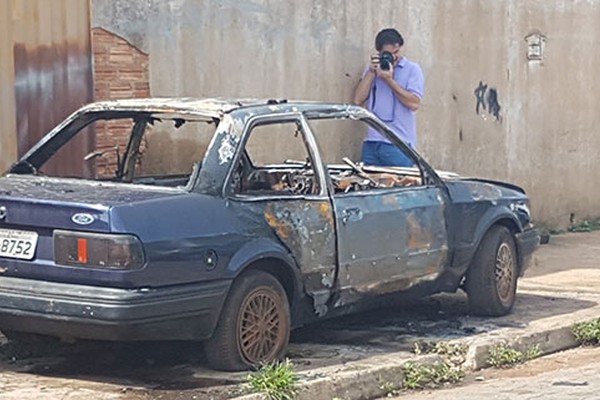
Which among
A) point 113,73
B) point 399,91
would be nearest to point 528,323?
point 399,91

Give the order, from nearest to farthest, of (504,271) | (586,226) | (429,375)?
(429,375), (504,271), (586,226)

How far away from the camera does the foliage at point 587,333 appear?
954 centimetres

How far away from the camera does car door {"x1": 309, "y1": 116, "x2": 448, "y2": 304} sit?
837 cm

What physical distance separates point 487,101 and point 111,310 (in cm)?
803

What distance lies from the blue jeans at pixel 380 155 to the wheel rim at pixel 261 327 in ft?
12.4

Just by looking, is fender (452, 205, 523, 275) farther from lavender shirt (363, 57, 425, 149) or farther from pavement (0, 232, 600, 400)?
→ lavender shirt (363, 57, 425, 149)

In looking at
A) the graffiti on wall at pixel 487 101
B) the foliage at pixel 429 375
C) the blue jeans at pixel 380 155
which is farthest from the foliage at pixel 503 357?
the graffiti on wall at pixel 487 101

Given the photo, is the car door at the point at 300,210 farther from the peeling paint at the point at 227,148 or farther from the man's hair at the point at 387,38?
the man's hair at the point at 387,38

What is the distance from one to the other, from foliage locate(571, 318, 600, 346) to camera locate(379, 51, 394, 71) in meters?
3.58

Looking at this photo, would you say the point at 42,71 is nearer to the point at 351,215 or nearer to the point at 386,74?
the point at 351,215

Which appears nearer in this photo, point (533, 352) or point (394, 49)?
point (533, 352)

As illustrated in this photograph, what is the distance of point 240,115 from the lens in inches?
315

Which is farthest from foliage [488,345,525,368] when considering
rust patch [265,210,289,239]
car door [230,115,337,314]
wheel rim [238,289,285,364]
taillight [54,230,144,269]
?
taillight [54,230,144,269]

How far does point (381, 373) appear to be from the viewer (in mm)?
7941
